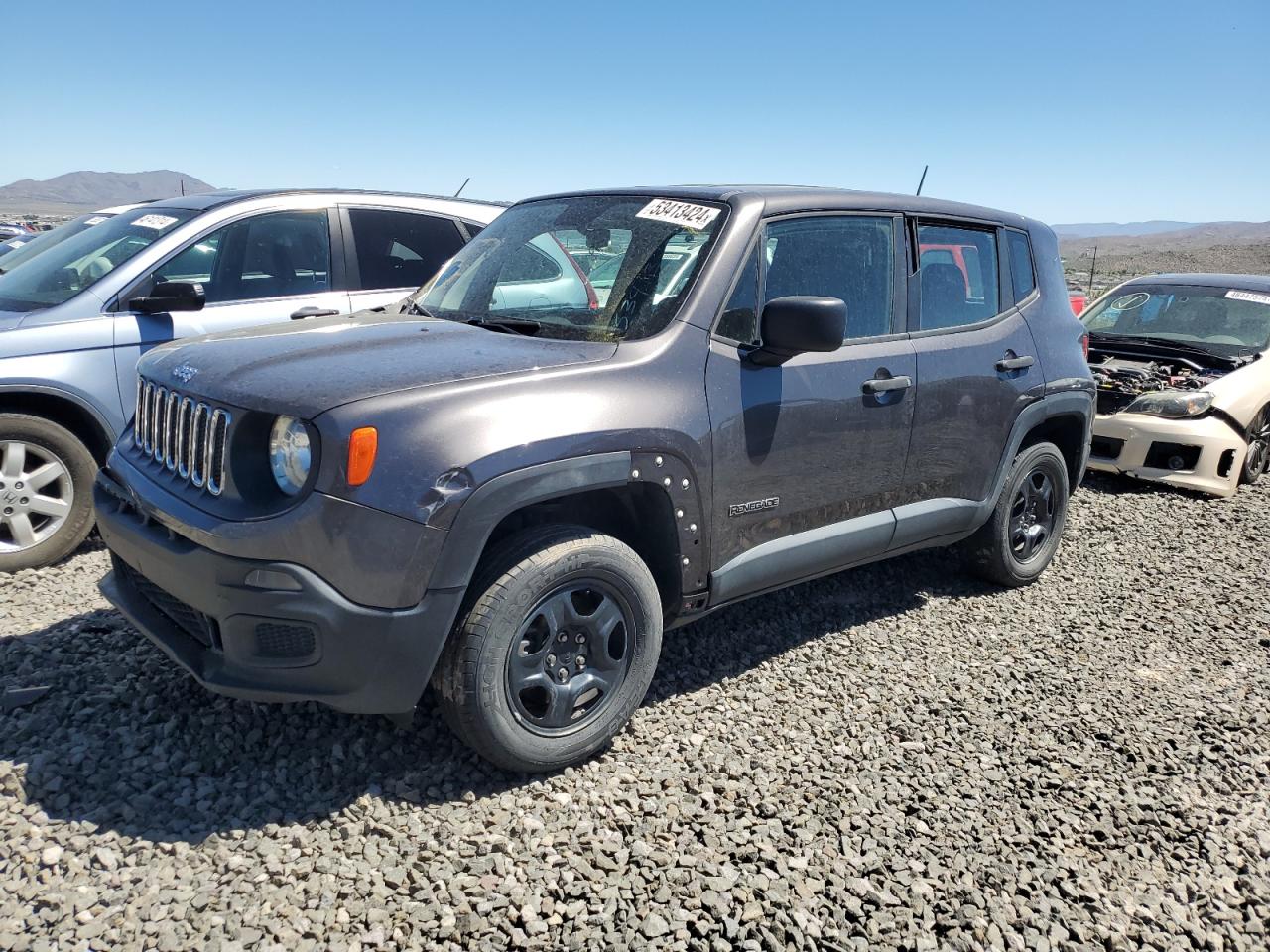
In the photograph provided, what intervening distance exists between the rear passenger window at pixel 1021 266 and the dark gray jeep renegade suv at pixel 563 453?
32 cm

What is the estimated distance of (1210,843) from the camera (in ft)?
9.82

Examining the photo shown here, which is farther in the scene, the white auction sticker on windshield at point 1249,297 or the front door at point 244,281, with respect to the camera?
the white auction sticker on windshield at point 1249,297

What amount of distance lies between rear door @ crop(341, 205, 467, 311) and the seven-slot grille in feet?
7.97

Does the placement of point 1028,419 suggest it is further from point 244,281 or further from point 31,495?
point 31,495

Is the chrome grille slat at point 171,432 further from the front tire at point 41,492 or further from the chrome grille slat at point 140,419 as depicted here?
the front tire at point 41,492

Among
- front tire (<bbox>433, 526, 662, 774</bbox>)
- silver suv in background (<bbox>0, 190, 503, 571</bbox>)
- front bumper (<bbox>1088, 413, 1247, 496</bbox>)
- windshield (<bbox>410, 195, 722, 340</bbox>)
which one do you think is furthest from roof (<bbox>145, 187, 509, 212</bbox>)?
front bumper (<bbox>1088, 413, 1247, 496</bbox>)

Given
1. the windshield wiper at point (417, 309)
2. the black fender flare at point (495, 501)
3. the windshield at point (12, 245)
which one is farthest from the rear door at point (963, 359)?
the windshield at point (12, 245)

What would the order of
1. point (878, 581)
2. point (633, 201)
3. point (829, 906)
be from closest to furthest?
point (829, 906)
point (633, 201)
point (878, 581)

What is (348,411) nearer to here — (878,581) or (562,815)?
(562,815)

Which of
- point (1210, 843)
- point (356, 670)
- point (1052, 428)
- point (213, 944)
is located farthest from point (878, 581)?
point (213, 944)

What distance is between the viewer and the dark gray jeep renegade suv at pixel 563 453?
2689 mm

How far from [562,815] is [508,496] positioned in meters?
1.04

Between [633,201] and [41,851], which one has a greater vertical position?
[633,201]

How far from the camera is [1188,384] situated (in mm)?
7496
